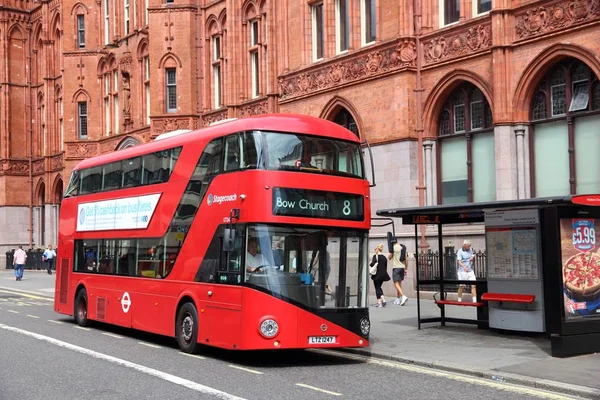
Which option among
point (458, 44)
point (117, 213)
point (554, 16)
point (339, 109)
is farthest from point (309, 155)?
point (339, 109)

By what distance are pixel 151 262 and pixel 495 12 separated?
35.6ft

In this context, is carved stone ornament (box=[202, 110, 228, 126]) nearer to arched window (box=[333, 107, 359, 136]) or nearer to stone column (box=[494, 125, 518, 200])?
arched window (box=[333, 107, 359, 136])

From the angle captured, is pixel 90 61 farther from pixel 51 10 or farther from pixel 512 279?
pixel 512 279

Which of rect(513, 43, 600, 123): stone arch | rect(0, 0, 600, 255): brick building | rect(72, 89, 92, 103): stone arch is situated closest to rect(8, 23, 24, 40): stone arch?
rect(0, 0, 600, 255): brick building

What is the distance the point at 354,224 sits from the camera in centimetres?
1391

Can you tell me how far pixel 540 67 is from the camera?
2052 centimetres

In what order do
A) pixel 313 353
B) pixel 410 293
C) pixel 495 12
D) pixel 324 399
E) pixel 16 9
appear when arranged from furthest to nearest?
pixel 16 9 → pixel 410 293 → pixel 495 12 → pixel 313 353 → pixel 324 399

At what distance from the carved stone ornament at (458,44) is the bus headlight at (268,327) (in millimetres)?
11679

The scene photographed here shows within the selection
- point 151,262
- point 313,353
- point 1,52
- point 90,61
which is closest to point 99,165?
point 151,262

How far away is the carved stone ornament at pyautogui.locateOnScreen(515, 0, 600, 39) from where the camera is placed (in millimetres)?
19203

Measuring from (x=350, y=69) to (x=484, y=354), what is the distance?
1388 cm

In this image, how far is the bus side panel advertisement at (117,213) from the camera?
656 inches

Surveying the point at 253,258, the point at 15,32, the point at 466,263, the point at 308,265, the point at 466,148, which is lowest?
the point at 466,263

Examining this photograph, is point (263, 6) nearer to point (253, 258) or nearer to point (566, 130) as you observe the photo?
point (566, 130)
